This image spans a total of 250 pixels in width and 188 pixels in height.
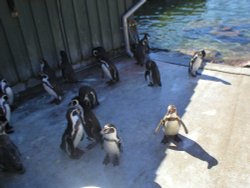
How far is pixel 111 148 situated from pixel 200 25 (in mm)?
12083

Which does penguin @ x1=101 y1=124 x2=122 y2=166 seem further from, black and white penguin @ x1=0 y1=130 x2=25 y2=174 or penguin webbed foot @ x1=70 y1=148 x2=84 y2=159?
→ black and white penguin @ x1=0 y1=130 x2=25 y2=174

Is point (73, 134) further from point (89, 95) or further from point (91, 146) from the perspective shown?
point (89, 95)

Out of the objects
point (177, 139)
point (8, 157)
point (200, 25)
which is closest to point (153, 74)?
point (177, 139)

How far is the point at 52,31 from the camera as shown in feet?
26.8

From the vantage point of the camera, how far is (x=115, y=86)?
26.8ft

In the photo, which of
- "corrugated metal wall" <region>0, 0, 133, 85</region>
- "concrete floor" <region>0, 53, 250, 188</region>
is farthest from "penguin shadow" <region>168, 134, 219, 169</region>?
"corrugated metal wall" <region>0, 0, 133, 85</region>

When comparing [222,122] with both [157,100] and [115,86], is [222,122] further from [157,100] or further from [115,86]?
[115,86]

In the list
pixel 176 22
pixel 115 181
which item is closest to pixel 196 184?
pixel 115 181

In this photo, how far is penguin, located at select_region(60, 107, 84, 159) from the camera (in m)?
5.43

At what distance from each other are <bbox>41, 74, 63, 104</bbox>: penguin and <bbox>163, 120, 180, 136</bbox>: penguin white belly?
294 centimetres

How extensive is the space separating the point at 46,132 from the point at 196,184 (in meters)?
3.13

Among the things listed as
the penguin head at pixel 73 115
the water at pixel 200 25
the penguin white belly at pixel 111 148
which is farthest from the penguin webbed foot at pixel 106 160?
the water at pixel 200 25

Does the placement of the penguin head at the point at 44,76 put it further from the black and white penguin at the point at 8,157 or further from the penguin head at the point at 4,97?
the black and white penguin at the point at 8,157

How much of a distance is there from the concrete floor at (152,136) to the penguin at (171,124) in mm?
157
